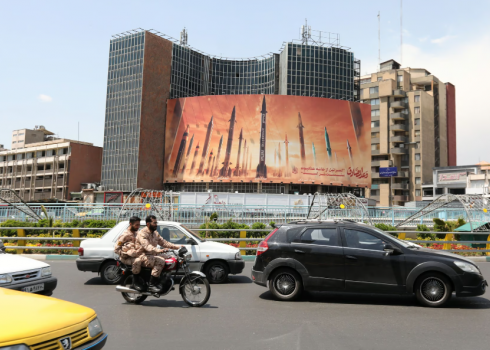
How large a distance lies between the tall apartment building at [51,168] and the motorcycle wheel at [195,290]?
7056 cm

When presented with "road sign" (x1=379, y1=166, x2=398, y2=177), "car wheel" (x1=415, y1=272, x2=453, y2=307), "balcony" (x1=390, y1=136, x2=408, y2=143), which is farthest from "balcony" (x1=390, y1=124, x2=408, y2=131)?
"car wheel" (x1=415, y1=272, x2=453, y2=307)

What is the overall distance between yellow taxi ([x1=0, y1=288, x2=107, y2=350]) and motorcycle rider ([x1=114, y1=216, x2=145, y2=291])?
11.2 ft

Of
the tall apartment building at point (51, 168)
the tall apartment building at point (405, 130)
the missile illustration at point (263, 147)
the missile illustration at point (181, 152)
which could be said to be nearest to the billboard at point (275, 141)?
the missile illustration at point (263, 147)

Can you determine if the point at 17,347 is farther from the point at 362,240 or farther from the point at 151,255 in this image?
the point at 362,240

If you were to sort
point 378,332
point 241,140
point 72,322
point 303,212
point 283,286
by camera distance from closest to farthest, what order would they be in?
Result: point 72,322 < point 378,332 < point 283,286 < point 303,212 < point 241,140

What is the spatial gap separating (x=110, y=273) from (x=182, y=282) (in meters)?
3.32

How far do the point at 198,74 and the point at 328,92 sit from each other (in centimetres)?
2375

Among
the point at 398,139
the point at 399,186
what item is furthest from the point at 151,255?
the point at 398,139

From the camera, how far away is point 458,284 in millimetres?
7570

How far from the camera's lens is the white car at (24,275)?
6848mm

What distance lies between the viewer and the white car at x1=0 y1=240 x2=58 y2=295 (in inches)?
270

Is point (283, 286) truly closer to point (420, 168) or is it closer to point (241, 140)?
point (241, 140)

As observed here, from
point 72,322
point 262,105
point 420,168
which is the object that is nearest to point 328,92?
point 262,105

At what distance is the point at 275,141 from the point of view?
63.0 metres
